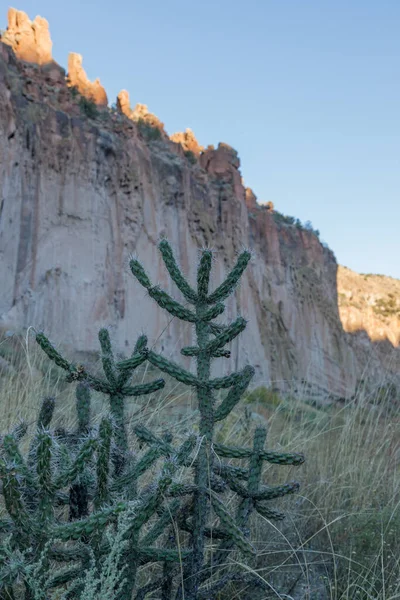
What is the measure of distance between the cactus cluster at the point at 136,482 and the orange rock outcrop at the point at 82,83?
21.4m

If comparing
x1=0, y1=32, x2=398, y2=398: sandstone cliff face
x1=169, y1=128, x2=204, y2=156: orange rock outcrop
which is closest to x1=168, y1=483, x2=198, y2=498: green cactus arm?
x1=0, y1=32, x2=398, y2=398: sandstone cliff face

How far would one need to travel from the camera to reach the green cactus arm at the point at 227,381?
1.84 m

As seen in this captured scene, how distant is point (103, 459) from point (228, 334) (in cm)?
60

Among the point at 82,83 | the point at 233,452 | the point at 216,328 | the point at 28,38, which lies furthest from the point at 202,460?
the point at 82,83

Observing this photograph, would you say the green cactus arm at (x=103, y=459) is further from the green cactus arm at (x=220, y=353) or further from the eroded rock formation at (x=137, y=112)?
the eroded rock formation at (x=137, y=112)

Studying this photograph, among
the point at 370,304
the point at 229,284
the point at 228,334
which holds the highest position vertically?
the point at 370,304

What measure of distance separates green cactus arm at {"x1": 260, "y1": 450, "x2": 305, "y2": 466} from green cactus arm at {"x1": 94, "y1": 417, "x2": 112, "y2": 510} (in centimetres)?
62

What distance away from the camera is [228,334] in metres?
1.82

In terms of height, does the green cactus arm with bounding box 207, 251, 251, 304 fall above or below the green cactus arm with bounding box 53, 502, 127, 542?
above

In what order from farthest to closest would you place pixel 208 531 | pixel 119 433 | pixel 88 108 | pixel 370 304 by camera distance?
1. pixel 370 304
2. pixel 88 108
3. pixel 119 433
4. pixel 208 531

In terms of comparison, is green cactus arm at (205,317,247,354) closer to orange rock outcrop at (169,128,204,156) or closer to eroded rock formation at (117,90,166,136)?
eroded rock formation at (117,90,166,136)

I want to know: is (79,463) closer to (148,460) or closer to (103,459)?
(103,459)

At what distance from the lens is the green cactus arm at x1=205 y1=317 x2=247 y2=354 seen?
1.79m

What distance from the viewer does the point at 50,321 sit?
16.1 m
